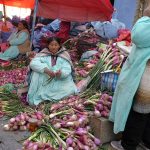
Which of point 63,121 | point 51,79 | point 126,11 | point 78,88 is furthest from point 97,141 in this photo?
point 126,11

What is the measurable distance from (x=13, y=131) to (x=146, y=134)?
1861mm

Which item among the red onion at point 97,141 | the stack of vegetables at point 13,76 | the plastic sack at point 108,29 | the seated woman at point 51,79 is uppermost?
the plastic sack at point 108,29

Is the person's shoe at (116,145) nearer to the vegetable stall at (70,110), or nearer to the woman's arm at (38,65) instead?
the vegetable stall at (70,110)

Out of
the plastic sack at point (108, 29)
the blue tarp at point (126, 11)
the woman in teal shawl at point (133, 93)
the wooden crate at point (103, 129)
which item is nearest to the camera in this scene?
the woman in teal shawl at point (133, 93)

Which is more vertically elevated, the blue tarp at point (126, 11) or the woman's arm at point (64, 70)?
the blue tarp at point (126, 11)

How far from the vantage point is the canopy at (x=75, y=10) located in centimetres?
901

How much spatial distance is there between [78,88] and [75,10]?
12.3ft

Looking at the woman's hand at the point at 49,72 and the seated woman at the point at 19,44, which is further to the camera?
the seated woman at the point at 19,44

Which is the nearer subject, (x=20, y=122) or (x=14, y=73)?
(x=20, y=122)

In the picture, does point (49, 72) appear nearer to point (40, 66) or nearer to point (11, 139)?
point (40, 66)

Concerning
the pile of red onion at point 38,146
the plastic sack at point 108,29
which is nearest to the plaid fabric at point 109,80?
the pile of red onion at point 38,146

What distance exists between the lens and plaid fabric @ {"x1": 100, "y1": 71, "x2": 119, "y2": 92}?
5.76m

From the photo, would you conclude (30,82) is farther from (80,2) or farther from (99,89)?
(80,2)

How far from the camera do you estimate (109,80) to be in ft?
19.0
